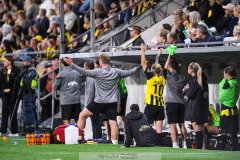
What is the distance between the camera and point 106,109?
72.5 feet

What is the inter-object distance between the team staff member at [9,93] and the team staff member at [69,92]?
97.2 inches

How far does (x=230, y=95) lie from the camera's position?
21.7m

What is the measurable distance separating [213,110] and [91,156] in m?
5.92

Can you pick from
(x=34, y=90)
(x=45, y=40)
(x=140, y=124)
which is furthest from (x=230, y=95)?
(x=45, y=40)

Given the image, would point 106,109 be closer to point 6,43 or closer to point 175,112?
point 175,112

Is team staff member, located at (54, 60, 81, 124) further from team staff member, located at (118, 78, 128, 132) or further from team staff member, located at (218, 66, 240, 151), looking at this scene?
team staff member, located at (218, 66, 240, 151)

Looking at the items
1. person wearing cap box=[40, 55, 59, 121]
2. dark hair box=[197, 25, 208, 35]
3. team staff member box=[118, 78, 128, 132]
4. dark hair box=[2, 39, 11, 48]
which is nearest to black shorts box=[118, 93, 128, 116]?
team staff member box=[118, 78, 128, 132]

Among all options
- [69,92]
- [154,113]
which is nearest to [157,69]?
[154,113]

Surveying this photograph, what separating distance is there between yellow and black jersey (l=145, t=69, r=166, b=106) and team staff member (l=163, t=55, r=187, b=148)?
0.15 m

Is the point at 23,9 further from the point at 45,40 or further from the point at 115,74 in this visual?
the point at 115,74

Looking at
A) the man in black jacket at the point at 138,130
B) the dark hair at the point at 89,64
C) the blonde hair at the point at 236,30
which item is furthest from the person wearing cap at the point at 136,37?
the man in black jacket at the point at 138,130

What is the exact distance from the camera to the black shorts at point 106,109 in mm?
22016

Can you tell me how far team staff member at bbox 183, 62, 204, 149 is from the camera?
21.6m

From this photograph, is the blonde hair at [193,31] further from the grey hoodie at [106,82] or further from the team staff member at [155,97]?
the grey hoodie at [106,82]
